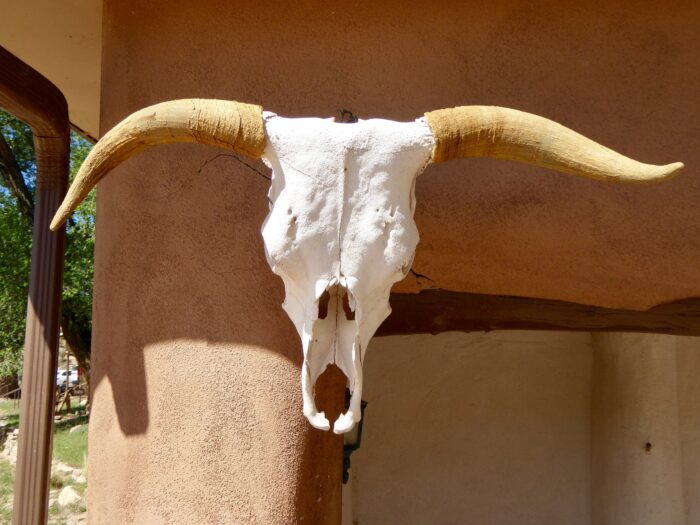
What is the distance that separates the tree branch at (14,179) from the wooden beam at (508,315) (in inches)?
457

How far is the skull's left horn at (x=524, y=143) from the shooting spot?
77.1 inches

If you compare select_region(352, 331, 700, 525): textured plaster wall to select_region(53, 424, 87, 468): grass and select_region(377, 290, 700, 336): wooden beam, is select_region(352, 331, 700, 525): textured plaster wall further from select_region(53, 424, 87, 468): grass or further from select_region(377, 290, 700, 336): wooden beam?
select_region(53, 424, 87, 468): grass

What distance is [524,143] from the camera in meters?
2.04

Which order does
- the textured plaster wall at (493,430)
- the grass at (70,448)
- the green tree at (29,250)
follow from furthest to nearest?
1. the green tree at (29,250)
2. the grass at (70,448)
3. the textured plaster wall at (493,430)

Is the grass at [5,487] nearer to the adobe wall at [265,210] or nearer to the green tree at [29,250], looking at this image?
the green tree at [29,250]

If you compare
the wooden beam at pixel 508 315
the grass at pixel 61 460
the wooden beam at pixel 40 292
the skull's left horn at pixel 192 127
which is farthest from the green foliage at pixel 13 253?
the skull's left horn at pixel 192 127

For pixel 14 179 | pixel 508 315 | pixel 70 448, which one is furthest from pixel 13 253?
pixel 508 315

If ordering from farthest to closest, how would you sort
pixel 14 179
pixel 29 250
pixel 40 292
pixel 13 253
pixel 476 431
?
pixel 29 250, pixel 13 253, pixel 14 179, pixel 476 431, pixel 40 292

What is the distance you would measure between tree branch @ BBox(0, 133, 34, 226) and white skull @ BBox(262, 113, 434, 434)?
41.2 ft

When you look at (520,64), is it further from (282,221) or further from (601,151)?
(282,221)

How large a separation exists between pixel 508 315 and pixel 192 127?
1.81 meters

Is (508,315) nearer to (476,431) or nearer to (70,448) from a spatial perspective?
(476,431)

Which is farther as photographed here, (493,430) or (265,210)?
(493,430)

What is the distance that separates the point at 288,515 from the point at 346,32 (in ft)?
6.33
